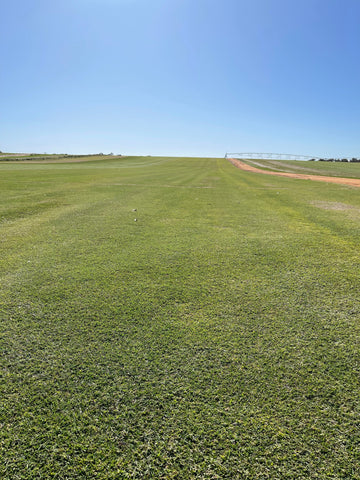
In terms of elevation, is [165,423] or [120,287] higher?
[120,287]

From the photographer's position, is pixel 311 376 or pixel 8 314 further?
pixel 8 314

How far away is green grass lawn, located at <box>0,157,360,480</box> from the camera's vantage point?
1243 millimetres

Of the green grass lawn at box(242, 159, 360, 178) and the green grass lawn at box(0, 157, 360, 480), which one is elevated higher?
the green grass lawn at box(242, 159, 360, 178)

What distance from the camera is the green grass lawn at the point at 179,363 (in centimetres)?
124

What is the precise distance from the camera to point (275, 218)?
616 centimetres

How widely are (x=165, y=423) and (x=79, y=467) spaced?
0.47 metres

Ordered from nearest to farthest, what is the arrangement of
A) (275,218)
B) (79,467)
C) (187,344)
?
(79,467)
(187,344)
(275,218)

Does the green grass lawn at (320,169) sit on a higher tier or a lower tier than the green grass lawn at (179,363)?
higher

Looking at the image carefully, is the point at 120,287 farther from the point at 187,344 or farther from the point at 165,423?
the point at 165,423

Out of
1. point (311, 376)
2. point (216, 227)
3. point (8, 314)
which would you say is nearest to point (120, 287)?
point (8, 314)

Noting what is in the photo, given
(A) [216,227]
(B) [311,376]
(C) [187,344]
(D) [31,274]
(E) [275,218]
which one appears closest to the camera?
(B) [311,376]

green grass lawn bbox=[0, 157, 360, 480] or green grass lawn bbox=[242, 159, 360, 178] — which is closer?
green grass lawn bbox=[0, 157, 360, 480]

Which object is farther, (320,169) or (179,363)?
(320,169)

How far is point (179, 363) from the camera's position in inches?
70.2
